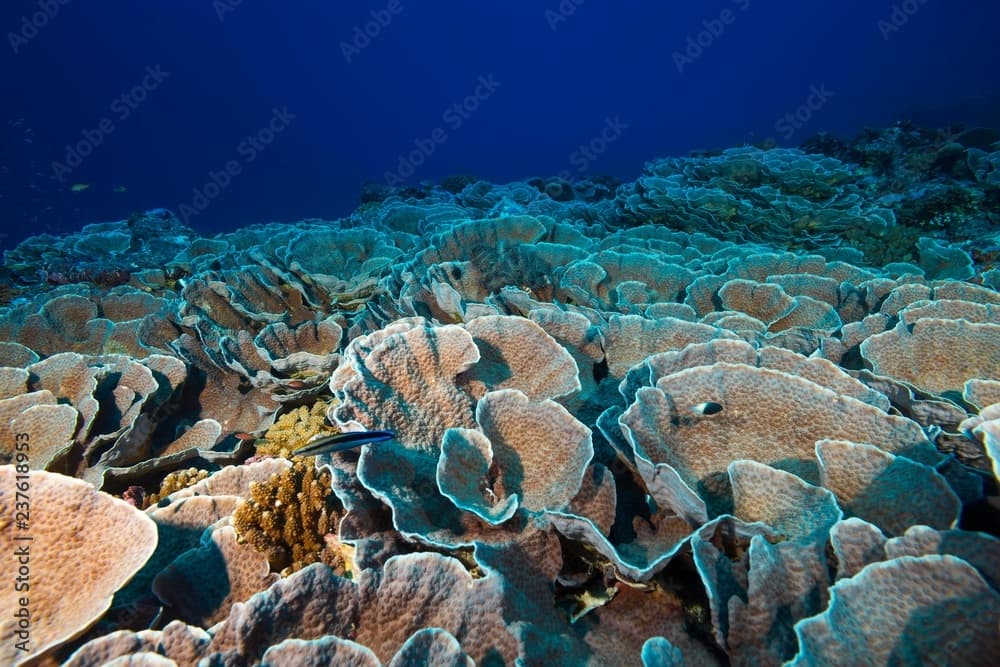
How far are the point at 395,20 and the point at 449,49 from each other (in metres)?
15.6

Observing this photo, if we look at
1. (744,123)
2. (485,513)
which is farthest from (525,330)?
(744,123)

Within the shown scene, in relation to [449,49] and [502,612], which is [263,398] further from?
[449,49]

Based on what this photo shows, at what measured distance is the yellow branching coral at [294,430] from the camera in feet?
9.92

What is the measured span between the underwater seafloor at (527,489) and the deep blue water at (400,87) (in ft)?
209
